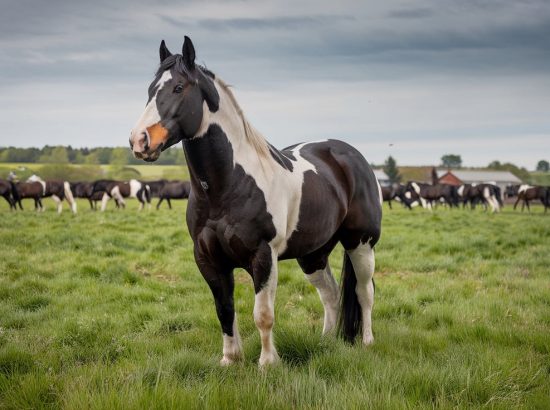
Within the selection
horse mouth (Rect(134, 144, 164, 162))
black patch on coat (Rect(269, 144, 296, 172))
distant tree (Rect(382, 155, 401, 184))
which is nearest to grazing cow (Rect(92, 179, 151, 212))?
black patch on coat (Rect(269, 144, 296, 172))

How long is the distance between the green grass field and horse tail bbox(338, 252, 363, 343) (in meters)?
0.27

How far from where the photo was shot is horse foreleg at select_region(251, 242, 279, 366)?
3.61m

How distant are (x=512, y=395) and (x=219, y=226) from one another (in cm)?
220

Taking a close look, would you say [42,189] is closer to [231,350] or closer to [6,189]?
[6,189]

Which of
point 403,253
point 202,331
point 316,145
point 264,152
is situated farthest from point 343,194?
point 403,253

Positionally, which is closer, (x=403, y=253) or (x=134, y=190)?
(x=403, y=253)

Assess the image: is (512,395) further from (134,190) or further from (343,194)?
(134,190)

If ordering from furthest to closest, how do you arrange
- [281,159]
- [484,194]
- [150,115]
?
[484,194] < [281,159] < [150,115]

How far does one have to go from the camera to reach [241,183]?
3.62 meters

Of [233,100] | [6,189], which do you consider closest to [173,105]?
[233,100]

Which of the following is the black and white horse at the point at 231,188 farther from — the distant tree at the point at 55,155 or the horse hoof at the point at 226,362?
the distant tree at the point at 55,155

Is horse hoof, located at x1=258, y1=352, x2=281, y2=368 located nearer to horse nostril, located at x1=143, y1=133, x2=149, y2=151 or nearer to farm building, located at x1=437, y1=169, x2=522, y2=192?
horse nostril, located at x1=143, y1=133, x2=149, y2=151

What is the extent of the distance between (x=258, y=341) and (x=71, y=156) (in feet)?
246

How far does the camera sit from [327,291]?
5.03 m
